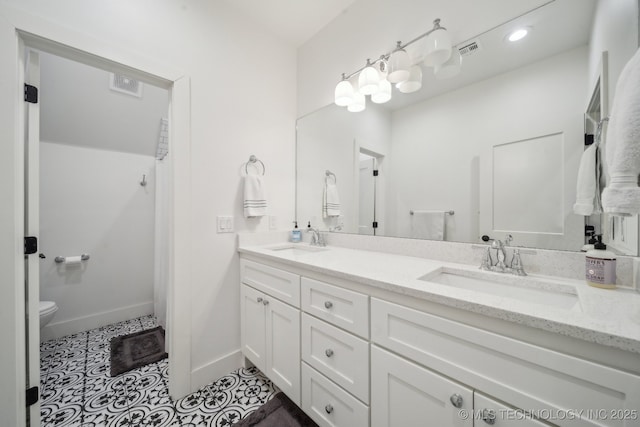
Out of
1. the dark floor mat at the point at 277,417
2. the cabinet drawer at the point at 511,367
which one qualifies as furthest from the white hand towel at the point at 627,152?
the dark floor mat at the point at 277,417

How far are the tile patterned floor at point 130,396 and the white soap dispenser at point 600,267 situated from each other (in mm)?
1647

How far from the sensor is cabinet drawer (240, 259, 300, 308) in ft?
4.00

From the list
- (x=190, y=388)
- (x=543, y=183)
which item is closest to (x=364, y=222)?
(x=543, y=183)

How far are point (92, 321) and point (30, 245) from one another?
1643 mm

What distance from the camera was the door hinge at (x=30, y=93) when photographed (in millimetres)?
1097

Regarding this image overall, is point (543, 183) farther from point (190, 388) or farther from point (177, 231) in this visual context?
point (190, 388)

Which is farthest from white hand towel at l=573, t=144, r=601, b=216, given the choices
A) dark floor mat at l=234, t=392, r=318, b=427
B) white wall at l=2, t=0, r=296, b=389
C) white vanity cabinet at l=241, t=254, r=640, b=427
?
white wall at l=2, t=0, r=296, b=389

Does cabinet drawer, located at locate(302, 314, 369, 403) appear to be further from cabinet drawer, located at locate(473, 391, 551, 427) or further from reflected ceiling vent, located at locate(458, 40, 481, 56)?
reflected ceiling vent, located at locate(458, 40, 481, 56)

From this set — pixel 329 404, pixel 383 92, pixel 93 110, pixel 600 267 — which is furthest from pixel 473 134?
pixel 93 110

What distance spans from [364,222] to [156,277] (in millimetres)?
2224

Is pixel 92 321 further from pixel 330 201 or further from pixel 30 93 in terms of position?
pixel 330 201

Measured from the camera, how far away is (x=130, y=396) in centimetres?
142

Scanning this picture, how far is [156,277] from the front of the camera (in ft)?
7.92

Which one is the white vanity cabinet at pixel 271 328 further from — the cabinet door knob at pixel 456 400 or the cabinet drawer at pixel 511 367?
the cabinet door knob at pixel 456 400
